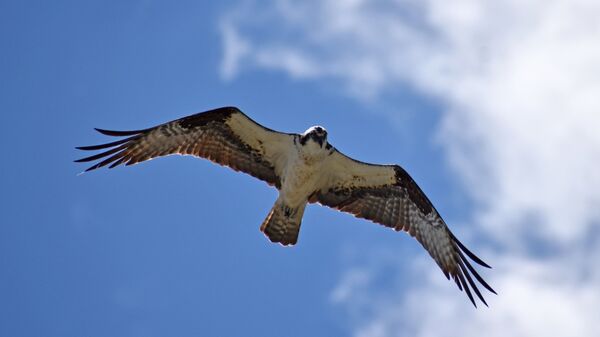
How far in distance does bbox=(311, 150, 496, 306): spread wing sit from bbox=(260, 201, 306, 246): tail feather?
691 mm

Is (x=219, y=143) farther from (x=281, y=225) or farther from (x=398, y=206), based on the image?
(x=398, y=206)

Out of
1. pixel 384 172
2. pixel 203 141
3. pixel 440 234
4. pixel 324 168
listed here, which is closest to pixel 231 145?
pixel 203 141

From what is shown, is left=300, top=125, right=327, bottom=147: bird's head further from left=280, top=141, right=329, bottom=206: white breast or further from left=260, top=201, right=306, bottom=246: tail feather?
left=260, top=201, right=306, bottom=246: tail feather

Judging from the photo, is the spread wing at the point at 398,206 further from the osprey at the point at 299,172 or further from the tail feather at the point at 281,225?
the tail feather at the point at 281,225

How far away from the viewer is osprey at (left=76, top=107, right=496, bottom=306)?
50.1 ft

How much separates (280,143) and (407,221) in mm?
2693

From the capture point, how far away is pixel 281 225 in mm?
15617

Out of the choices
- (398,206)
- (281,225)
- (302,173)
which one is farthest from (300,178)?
(398,206)

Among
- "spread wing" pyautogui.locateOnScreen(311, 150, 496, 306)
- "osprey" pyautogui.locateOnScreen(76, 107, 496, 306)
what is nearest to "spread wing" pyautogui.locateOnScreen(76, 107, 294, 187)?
"osprey" pyautogui.locateOnScreen(76, 107, 496, 306)

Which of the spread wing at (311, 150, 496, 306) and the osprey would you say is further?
the spread wing at (311, 150, 496, 306)

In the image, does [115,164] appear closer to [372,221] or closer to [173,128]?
[173,128]

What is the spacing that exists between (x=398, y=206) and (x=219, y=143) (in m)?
3.23

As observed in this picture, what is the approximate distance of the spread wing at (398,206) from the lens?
1612cm

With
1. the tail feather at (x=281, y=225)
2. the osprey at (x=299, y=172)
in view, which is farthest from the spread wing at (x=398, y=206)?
the tail feather at (x=281, y=225)
